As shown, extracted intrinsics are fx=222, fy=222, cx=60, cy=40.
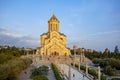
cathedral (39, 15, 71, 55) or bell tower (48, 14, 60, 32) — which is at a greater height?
bell tower (48, 14, 60, 32)

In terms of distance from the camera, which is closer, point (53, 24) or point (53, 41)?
point (53, 41)

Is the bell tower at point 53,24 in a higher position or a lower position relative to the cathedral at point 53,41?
higher

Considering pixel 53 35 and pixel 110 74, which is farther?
pixel 53 35

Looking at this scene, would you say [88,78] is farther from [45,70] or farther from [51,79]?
[45,70]

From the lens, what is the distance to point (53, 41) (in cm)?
5653

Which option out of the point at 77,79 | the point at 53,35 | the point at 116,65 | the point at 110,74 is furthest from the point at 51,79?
the point at 53,35

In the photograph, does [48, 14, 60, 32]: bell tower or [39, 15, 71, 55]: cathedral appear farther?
[48, 14, 60, 32]: bell tower

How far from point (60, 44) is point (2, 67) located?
38150 millimetres

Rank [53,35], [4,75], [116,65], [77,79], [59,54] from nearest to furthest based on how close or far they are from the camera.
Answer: [4,75] → [77,79] → [116,65] → [59,54] → [53,35]

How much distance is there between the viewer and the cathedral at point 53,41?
182 feet

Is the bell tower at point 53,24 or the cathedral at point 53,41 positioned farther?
the bell tower at point 53,24

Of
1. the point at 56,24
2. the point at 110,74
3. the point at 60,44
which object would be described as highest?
the point at 56,24

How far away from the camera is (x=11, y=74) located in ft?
65.2

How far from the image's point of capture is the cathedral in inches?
2185
